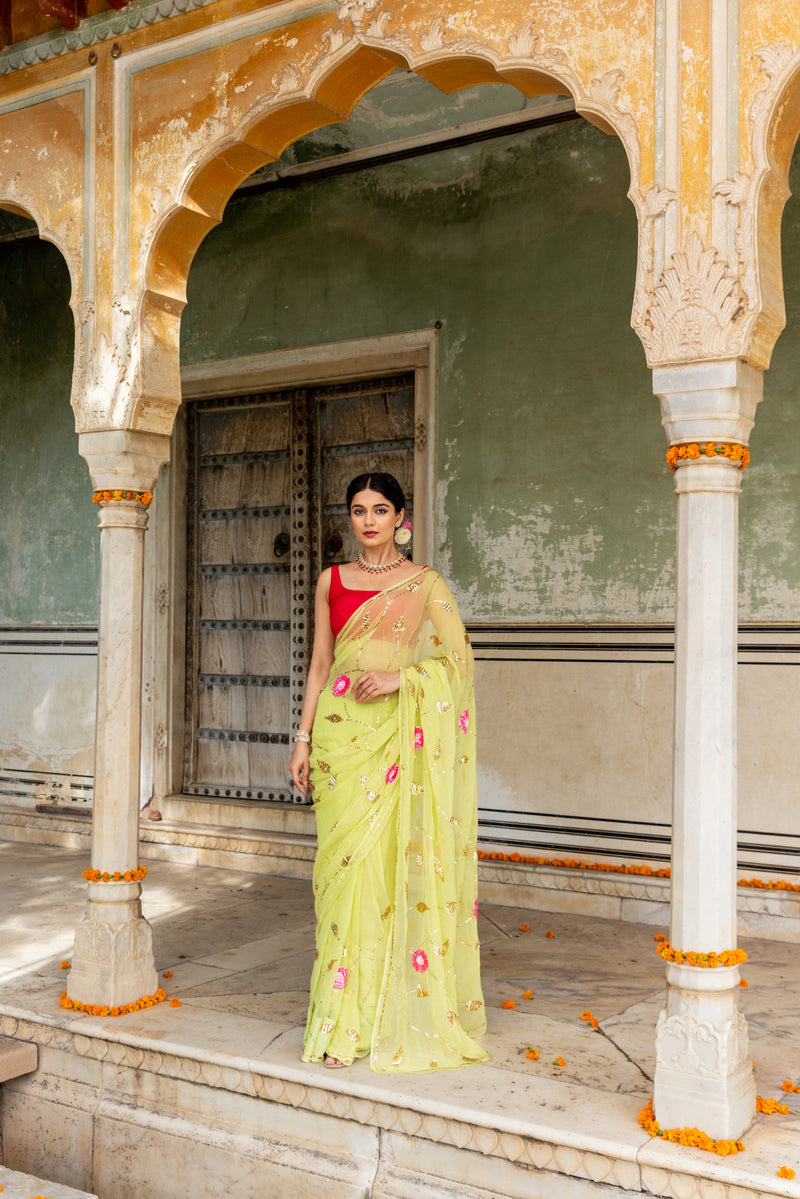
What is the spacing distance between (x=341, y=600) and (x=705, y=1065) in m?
1.70

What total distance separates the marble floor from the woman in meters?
0.15

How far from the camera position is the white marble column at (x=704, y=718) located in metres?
2.97

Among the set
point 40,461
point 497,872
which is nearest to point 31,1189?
point 497,872

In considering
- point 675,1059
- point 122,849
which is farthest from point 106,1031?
point 675,1059

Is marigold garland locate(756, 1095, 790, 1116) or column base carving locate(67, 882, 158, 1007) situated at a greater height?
column base carving locate(67, 882, 158, 1007)

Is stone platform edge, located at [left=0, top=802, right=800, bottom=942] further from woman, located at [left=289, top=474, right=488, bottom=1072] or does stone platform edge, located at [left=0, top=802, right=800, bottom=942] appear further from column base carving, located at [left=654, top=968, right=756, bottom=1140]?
column base carving, located at [left=654, top=968, right=756, bottom=1140]

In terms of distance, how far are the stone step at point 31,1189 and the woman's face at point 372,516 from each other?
2002mm

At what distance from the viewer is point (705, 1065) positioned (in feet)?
9.55

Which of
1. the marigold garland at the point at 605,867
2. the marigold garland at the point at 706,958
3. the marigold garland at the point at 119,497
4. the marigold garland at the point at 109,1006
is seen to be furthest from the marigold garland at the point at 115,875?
the marigold garland at the point at 605,867

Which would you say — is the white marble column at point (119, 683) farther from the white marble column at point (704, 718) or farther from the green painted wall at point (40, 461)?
the green painted wall at point (40, 461)

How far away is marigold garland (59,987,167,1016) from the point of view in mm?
3896

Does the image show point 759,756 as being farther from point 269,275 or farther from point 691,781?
point 269,275

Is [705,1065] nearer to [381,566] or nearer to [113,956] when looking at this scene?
[381,566]

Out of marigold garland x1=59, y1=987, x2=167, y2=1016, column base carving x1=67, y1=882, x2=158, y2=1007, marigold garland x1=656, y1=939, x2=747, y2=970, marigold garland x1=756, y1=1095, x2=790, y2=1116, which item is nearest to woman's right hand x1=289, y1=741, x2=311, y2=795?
column base carving x1=67, y1=882, x2=158, y2=1007
